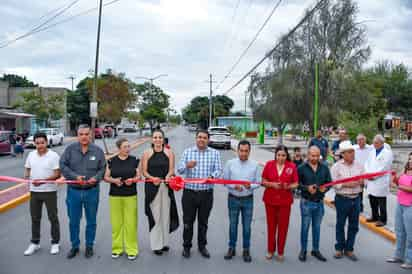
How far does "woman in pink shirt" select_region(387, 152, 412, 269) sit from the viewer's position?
5.13 m

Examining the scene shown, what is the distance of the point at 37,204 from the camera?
5.59 meters

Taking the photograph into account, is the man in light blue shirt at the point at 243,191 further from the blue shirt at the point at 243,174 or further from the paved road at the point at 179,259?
the paved road at the point at 179,259

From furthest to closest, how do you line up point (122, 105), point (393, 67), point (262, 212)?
point (122, 105)
point (393, 67)
point (262, 212)

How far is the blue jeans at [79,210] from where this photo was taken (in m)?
5.46

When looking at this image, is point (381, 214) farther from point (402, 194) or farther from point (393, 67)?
point (393, 67)

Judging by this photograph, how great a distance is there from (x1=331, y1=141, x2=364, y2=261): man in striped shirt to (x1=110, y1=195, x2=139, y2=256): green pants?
2.92 m

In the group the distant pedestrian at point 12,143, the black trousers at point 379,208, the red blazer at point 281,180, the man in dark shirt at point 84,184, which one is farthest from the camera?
the distant pedestrian at point 12,143

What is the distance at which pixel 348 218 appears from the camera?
5.65 m

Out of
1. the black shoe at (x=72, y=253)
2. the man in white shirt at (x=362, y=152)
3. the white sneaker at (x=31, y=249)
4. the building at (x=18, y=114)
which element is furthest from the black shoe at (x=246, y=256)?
the building at (x=18, y=114)

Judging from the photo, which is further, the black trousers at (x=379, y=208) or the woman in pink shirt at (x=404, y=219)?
the black trousers at (x=379, y=208)

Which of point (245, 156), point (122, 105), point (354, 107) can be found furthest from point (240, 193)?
point (122, 105)

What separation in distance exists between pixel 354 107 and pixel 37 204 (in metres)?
24.1

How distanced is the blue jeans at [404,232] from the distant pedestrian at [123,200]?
3664 mm

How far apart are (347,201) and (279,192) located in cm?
106
